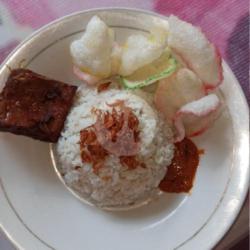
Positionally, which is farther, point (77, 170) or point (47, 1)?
point (47, 1)

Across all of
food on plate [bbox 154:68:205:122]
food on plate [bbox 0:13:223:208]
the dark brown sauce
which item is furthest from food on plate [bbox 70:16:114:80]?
the dark brown sauce

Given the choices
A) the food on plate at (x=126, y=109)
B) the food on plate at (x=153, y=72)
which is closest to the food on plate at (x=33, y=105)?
the food on plate at (x=126, y=109)

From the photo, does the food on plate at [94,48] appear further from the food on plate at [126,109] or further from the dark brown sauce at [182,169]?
the dark brown sauce at [182,169]

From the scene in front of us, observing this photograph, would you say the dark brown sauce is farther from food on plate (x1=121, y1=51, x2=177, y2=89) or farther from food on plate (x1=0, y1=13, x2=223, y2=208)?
food on plate (x1=121, y1=51, x2=177, y2=89)

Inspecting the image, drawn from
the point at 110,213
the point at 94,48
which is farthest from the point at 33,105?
the point at 110,213

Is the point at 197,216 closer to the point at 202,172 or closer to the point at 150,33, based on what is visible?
the point at 202,172

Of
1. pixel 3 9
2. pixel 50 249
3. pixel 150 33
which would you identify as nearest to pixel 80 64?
pixel 150 33
